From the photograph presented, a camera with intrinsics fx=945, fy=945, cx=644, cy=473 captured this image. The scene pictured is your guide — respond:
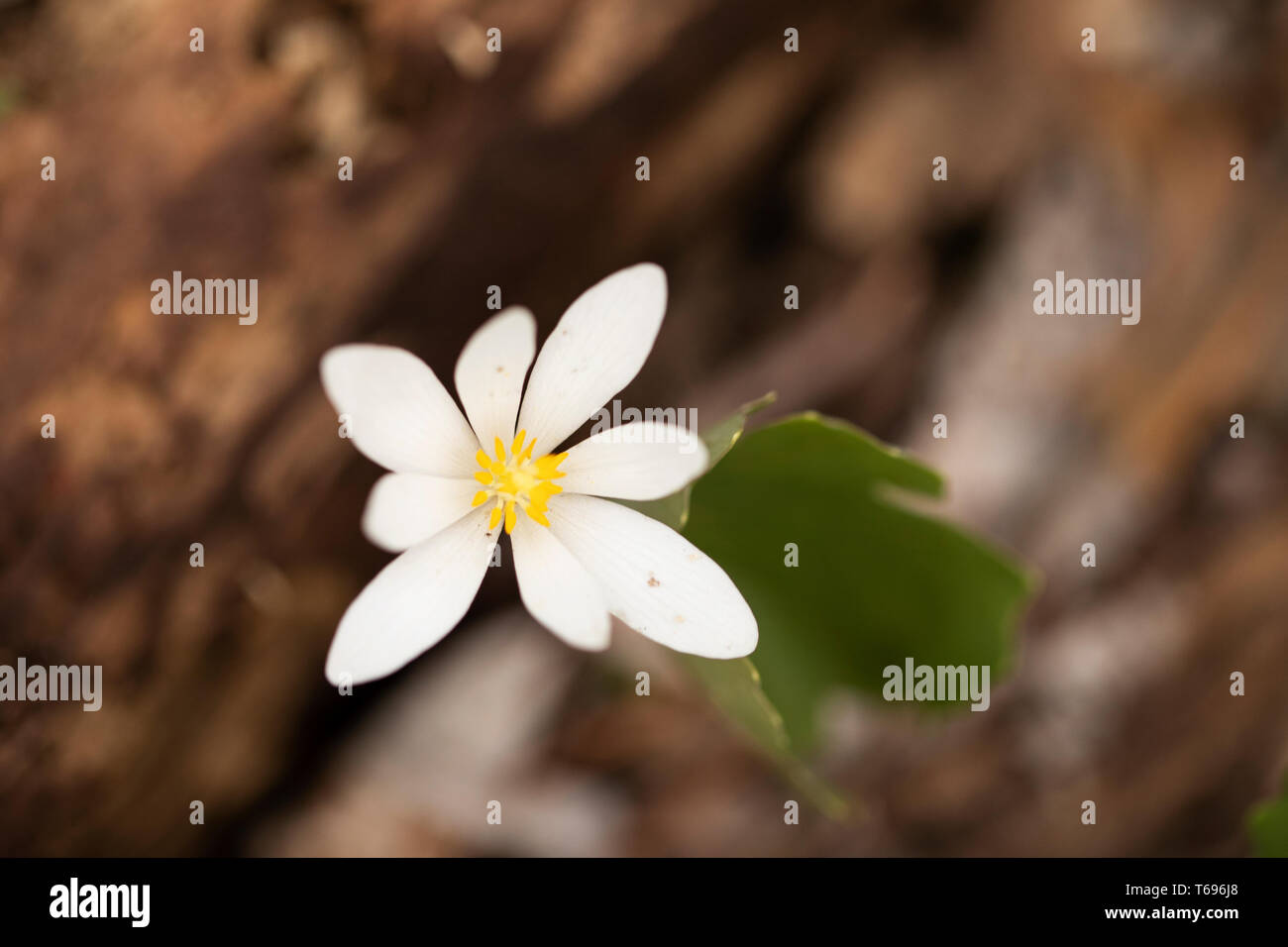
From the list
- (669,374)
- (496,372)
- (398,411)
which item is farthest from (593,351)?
(669,374)

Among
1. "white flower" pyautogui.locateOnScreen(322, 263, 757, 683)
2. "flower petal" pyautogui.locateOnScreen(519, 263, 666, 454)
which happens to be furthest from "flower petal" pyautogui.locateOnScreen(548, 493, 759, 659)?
"flower petal" pyautogui.locateOnScreen(519, 263, 666, 454)

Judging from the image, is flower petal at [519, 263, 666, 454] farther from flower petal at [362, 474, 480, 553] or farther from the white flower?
flower petal at [362, 474, 480, 553]

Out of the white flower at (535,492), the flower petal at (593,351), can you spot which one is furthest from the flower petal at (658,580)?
the flower petal at (593,351)

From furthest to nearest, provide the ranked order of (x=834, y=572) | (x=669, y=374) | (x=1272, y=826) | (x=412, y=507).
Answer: (x=669, y=374) < (x=834, y=572) < (x=1272, y=826) < (x=412, y=507)

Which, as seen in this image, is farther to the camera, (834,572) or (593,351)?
(834,572)

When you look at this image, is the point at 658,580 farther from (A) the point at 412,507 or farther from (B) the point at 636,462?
(A) the point at 412,507

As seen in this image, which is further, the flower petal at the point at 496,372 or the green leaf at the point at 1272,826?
the green leaf at the point at 1272,826

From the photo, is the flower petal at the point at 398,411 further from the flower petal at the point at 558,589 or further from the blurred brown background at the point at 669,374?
the blurred brown background at the point at 669,374
